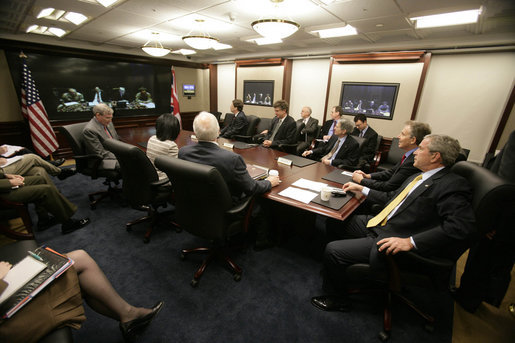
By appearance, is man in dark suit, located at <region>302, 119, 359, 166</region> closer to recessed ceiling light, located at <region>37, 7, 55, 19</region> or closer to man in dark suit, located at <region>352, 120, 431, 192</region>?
man in dark suit, located at <region>352, 120, 431, 192</region>

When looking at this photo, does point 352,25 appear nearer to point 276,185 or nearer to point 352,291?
point 276,185

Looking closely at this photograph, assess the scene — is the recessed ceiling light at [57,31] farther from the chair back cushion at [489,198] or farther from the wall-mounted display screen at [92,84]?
the chair back cushion at [489,198]

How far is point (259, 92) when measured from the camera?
673 cm

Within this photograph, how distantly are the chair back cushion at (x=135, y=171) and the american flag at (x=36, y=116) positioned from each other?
13.8ft

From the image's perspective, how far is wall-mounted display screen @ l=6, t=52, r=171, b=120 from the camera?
519 cm

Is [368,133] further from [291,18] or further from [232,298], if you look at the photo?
[232,298]

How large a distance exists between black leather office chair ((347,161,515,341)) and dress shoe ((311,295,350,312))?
0.91ft

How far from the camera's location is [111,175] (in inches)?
118

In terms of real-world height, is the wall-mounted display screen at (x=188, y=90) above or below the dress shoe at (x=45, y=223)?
above

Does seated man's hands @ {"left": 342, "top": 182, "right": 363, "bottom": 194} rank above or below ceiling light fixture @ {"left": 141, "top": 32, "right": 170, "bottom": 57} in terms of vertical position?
below

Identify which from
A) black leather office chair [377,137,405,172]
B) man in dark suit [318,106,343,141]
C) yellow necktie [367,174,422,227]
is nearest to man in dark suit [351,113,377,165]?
black leather office chair [377,137,405,172]

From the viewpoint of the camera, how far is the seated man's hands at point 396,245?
1393mm

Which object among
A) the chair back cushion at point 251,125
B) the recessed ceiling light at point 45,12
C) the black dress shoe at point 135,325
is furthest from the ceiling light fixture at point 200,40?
the black dress shoe at point 135,325

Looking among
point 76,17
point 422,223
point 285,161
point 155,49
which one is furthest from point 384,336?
point 76,17
